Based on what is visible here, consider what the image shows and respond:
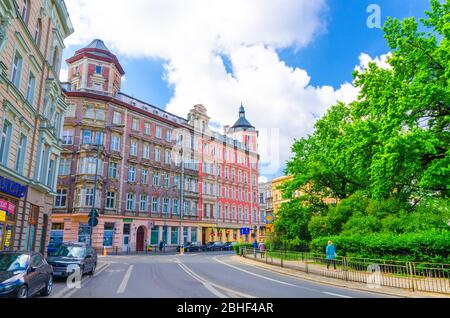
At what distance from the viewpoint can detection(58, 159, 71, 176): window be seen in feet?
126

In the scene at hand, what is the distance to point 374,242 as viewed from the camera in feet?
61.5

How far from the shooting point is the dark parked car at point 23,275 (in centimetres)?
832

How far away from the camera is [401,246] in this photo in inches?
680

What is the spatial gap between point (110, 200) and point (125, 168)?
4.66m

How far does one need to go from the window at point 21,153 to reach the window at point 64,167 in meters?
20.9

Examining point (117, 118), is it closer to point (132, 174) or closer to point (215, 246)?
point (132, 174)

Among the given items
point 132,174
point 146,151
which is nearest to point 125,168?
point 132,174

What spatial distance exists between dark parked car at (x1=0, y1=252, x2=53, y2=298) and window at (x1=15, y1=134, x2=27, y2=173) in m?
9.16

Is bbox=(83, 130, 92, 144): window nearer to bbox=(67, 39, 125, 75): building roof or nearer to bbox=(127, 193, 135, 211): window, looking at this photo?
bbox=(127, 193, 135, 211): window

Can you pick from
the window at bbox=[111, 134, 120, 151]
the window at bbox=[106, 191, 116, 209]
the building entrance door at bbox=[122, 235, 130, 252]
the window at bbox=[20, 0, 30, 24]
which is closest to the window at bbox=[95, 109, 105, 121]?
the window at bbox=[111, 134, 120, 151]

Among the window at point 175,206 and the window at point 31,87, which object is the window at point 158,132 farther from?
the window at point 31,87
